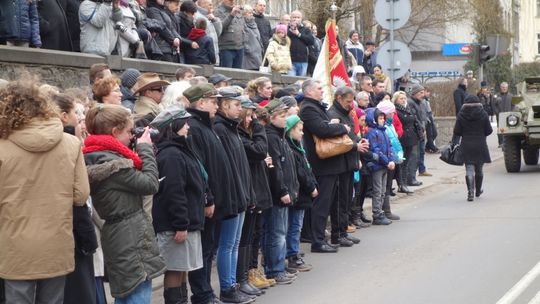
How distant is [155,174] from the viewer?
6.45 meters

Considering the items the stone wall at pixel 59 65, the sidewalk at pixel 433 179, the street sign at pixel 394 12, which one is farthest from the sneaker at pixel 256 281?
the street sign at pixel 394 12

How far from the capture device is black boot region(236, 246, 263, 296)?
8.75 meters

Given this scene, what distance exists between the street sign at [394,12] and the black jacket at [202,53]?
139 inches

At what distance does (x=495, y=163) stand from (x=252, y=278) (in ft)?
50.5

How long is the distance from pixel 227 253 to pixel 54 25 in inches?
172

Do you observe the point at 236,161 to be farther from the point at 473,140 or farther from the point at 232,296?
the point at 473,140

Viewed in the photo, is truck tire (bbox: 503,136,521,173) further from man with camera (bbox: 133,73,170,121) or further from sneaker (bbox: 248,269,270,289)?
man with camera (bbox: 133,73,170,121)

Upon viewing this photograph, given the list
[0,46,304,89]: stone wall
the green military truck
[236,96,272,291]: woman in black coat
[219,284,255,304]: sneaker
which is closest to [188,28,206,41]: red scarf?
[0,46,304,89]: stone wall

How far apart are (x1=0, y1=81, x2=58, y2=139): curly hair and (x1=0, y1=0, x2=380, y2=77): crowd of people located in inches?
187

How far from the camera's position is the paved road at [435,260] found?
8.55 meters

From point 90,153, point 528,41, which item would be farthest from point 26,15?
point 528,41

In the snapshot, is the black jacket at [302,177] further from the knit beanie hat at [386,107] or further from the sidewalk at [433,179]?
the knit beanie hat at [386,107]

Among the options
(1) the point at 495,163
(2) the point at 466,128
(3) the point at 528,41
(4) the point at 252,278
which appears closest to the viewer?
(4) the point at 252,278

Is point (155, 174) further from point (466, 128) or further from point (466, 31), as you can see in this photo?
point (466, 31)
